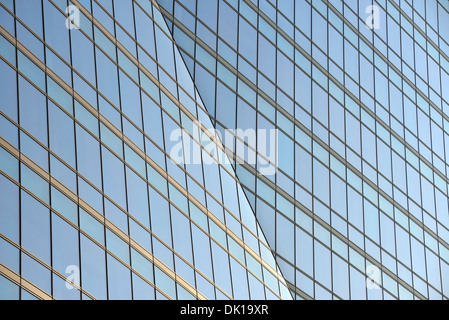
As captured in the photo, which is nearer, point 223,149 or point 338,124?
point 223,149

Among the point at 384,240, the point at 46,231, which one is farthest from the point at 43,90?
the point at 384,240

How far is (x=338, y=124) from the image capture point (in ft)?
196

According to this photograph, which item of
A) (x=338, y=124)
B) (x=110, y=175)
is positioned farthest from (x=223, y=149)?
(x=338, y=124)

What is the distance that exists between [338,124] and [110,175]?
24.7m

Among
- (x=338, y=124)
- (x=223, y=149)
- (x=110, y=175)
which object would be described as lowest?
(x=110, y=175)

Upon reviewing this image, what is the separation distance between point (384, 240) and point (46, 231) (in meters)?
32.3

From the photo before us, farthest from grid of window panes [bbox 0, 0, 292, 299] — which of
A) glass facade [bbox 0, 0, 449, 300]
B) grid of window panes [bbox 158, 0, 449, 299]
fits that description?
grid of window panes [bbox 158, 0, 449, 299]

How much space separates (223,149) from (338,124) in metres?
13.3

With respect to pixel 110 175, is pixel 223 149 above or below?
above

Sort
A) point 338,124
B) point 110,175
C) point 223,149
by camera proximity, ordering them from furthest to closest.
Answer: point 338,124, point 223,149, point 110,175

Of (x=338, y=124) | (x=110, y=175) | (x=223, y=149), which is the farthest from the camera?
(x=338, y=124)

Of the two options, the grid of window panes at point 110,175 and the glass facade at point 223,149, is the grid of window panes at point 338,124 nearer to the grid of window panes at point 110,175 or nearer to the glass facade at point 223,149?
the glass facade at point 223,149

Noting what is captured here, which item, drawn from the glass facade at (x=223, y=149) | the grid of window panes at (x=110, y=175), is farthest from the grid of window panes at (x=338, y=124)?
the grid of window panes at (x=110, y=175)

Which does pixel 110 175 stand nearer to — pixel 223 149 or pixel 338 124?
pixel 223 149
